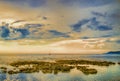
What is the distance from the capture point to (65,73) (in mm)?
3154

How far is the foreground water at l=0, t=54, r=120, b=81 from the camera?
314cm

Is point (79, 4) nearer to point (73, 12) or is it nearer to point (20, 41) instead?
A: point (73, 12)

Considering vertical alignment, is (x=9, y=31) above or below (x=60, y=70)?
above

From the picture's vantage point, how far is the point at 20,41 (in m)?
3.21

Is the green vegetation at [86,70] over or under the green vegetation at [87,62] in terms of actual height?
under

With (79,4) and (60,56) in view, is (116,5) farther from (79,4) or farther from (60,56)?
(60,56)

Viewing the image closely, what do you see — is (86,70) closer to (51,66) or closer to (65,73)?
(65,73)

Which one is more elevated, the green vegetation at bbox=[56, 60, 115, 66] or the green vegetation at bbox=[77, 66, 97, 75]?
the green vegetation at bbox=[56, 60, 115, 66]

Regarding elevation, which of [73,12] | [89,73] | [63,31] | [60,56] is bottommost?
[89,73]

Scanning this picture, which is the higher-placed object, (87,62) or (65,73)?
(87,62)

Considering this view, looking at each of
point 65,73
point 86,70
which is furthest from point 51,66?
point 86,70

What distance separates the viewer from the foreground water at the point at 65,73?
3.14 metres

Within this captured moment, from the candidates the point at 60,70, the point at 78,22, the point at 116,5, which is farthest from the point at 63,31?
the point at 116,5

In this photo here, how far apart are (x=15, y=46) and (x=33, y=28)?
0.97 ft
